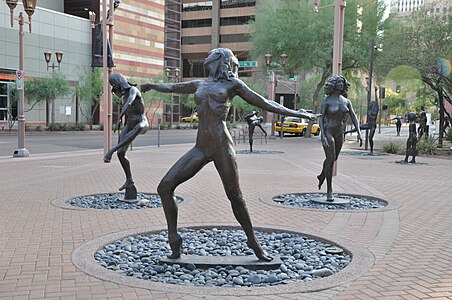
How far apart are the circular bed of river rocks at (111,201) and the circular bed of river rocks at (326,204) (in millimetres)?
1961

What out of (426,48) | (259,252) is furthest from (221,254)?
(426,48)

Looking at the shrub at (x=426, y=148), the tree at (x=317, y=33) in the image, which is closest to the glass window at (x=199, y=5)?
the tree at (x=317, y=33)

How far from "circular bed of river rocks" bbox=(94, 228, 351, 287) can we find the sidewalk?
0.35 m

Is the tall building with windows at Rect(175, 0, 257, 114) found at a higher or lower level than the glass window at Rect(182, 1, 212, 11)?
lower

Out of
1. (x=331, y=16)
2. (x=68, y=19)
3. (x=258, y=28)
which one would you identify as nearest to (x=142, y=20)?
(x=68, y=19)

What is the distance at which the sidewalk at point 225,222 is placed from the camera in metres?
4.46

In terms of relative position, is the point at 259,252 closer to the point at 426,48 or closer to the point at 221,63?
the point at 221,63

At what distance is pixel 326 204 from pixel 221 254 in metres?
3.68

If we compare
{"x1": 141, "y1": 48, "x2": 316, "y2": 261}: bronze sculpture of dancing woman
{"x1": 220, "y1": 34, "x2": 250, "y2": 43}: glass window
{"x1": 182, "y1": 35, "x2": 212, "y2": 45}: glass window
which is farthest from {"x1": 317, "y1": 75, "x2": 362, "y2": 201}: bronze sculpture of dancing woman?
{"x1": 182, "y1": 35, "x2": 212, "y2": 45}: glass window

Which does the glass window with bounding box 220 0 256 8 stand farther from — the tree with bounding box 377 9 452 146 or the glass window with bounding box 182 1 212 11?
the tree with bounding box 377 9 452 146

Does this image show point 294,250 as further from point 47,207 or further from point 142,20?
point 142,20

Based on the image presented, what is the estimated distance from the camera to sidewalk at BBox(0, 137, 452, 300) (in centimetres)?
446

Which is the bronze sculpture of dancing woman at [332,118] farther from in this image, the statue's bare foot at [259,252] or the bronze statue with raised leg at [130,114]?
the statue's bare foot at [259,252]

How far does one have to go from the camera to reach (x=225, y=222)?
24.2ft
